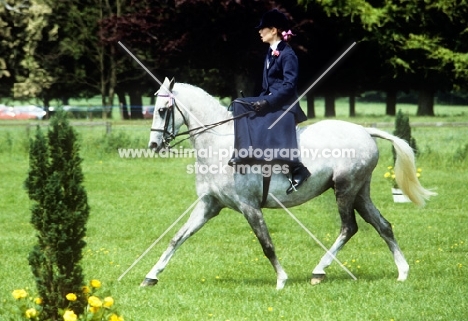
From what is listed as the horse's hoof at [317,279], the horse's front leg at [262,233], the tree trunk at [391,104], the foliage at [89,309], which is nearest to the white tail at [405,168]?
the horse's hoof at [317,279]

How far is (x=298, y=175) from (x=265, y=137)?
0.63m

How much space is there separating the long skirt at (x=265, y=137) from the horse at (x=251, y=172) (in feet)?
0.79

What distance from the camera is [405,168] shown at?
36.0 ft

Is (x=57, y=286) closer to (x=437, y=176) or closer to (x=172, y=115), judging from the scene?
(x=172, y=115)

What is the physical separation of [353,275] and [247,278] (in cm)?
120

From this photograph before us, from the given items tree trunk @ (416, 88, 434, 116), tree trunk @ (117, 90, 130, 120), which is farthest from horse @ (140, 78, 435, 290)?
tree trunk @ (416, 88, 434, 116)

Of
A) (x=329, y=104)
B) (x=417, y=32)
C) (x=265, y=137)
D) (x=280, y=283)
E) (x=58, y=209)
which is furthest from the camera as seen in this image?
(x=329, y=104)

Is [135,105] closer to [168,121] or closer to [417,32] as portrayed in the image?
[417,32]

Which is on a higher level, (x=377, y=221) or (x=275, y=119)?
(x=275, y=119)

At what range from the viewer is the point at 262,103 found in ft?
32.1

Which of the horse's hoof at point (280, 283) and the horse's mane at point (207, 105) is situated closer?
the horse's hoof at point (280, 283)

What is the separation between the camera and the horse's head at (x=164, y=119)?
9.95 m

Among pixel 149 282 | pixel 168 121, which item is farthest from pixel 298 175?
pixel 149 282

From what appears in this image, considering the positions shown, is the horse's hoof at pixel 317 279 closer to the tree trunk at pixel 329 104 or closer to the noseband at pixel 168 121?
the noseband at pixel 168 121
